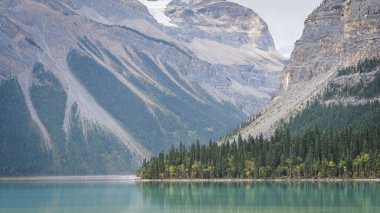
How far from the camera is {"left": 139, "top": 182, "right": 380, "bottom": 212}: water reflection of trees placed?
12212cm

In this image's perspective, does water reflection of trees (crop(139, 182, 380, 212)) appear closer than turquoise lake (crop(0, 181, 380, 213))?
No

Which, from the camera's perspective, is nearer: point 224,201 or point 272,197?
point 224,201

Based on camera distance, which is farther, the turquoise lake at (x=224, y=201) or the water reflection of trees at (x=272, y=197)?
the water reflection of trees at (x=272, y=197)

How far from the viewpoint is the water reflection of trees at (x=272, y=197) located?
12212cm

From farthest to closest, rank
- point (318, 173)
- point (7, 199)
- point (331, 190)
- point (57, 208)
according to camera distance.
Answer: point (318, 173), point (7, 199), point (331, 190), point (57, 208)

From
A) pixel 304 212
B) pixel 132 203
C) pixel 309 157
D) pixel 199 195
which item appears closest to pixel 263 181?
pixel 309 157

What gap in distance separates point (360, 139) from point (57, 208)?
81.1 m

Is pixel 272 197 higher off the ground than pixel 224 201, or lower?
higher

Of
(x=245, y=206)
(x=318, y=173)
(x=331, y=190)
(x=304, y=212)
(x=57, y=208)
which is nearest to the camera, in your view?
(x=304, y=212)

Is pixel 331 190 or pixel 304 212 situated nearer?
pixel 304 212

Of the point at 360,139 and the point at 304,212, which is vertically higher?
the point at 360,139

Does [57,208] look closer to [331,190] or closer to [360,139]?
[331,190]

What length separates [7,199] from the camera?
161625 millimetres

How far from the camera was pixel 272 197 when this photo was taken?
450ft
